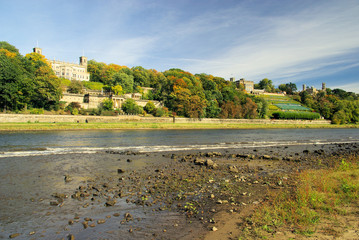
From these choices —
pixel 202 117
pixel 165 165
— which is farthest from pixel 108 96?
pixel 165 165

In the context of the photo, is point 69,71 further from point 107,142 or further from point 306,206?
point 306,206

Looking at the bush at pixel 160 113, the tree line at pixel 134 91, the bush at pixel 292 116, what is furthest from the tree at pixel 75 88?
the bush at pixel 292 116

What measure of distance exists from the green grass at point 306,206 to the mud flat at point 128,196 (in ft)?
3.07

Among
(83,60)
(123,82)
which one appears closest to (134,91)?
(123,82)

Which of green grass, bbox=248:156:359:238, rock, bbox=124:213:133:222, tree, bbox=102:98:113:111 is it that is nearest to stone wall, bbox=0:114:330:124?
tree, bbox=102:98:113:111

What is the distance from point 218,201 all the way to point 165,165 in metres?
7.91

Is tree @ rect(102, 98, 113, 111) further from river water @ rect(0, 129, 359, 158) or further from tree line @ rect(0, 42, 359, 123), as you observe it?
river water @ rect(0, 129, 359, 158)

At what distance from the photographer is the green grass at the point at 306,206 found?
7.39m

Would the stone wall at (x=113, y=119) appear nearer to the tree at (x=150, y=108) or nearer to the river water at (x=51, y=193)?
the tree at (x=150, y=108)

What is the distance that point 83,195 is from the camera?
10609 mm

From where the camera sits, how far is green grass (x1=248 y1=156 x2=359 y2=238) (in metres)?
7.39

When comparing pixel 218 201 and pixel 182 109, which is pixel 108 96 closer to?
pixel 182 109

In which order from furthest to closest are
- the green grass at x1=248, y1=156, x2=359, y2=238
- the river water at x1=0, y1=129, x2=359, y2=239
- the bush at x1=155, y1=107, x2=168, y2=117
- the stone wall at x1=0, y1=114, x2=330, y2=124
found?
the bush at x1=155, y1=107, x2=168, y2=117
the stone wall at x1=0, y1=114, x2=330, y2=124
the river water at x1=0, y1=129, x2=359, y2=239
the green grass at x1=248, y1=156, x2=359, y2=238

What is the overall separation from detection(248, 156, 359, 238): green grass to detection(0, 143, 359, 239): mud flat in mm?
936
